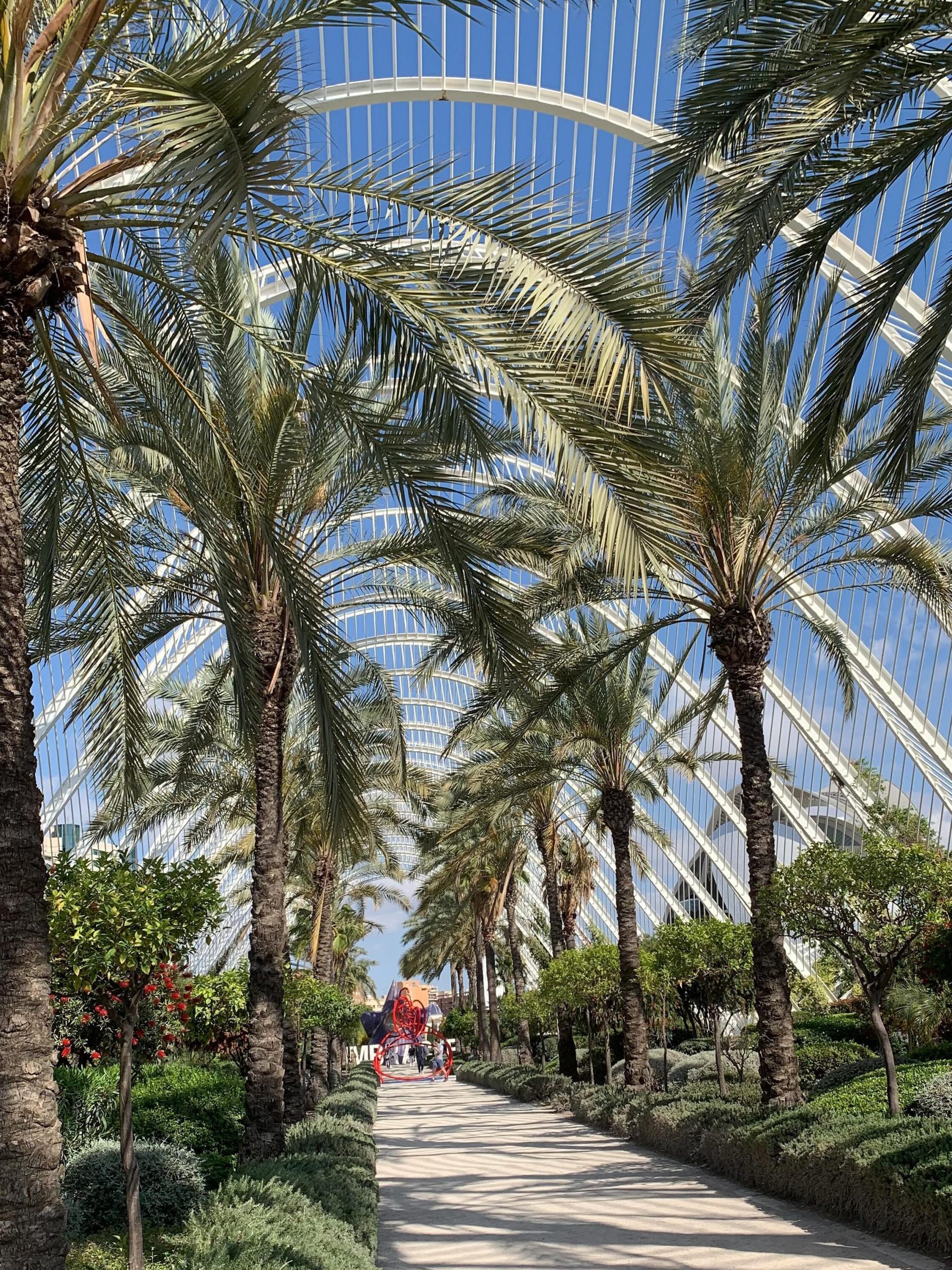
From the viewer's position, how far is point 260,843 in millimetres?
10906

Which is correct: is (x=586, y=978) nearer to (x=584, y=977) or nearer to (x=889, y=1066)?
(x=584, y=977)

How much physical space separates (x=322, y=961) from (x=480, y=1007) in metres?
16.4

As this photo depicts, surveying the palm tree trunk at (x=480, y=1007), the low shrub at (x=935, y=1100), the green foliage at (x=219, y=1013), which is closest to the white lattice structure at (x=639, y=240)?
the green foliage at (x=219, y=1013)

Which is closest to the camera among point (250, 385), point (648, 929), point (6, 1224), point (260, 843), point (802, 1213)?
point (6, 1224)

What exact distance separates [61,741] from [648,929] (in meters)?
28.0

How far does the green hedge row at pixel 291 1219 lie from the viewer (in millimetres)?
5004

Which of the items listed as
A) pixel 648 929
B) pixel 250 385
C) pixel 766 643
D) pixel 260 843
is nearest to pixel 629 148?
pixel 766 643

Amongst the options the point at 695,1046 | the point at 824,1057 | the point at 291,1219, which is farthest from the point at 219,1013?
the point at 695,1046

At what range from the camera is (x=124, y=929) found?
7.90 meters

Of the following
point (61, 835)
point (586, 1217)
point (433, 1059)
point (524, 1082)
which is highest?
point (61, 835)

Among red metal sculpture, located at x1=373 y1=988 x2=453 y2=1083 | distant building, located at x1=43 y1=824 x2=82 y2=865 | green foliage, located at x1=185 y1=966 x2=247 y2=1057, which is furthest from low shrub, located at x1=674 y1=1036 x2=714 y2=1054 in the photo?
red metal sculpture, located at x1=373 y1=988 x2=453 y2=1083

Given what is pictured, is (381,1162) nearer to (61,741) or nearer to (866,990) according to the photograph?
(866,990)

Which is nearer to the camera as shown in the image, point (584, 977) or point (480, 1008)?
point (584, 977)

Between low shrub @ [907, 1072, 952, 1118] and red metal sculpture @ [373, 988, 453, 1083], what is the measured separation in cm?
3899
